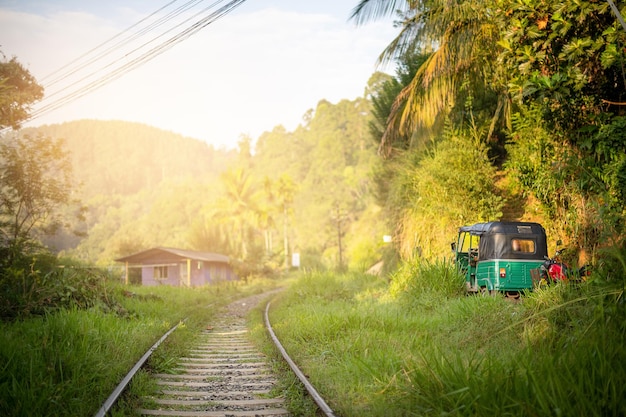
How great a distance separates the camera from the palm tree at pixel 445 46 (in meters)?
12.7

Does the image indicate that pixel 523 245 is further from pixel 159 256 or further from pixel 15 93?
pixel 159 256

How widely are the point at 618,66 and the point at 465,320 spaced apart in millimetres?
5057

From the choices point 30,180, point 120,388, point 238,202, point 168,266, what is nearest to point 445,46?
point 120,388

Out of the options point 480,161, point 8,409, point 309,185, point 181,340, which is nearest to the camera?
point 8,409

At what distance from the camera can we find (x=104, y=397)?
5.74 meters

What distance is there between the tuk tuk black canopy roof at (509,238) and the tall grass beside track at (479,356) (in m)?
1.69

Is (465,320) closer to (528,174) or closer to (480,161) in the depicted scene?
(528,174)

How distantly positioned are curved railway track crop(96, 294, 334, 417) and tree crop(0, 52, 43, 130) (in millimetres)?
10208

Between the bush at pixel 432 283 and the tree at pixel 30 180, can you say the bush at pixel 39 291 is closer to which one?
the bush at pixel 432 283

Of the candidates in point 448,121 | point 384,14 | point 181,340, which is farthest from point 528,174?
point 181,340

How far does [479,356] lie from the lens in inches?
266

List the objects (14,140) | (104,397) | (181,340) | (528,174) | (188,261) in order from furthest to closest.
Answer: (188,261), (14,140), (528,174), (181,340), (104,397)

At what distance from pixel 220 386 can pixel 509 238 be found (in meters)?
7.95

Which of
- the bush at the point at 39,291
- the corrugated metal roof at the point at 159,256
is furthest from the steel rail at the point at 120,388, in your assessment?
the corrugated metal roof at the point at 159,256
